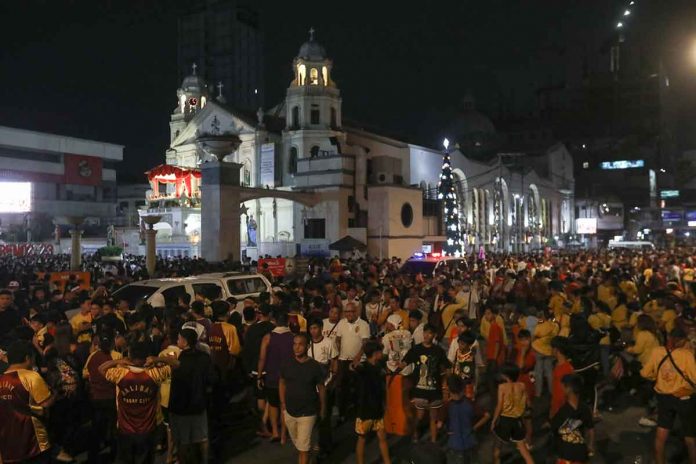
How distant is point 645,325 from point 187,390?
20.5 ft

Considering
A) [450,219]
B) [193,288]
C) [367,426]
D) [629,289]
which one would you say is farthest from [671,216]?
[367,426]

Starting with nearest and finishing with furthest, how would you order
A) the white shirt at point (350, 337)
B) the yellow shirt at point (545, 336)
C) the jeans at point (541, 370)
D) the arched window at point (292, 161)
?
the white shirt at point (350, 337) < the yellow shirt at point (545, 336) < the jeans at point (541, 370) < the arched window at point (292, 161)

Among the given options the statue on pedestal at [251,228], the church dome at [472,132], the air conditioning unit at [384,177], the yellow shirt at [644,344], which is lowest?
the yellow shirt at [644,344]

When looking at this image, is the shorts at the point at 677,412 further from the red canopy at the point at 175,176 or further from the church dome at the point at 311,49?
the church dome at the point at 311,49

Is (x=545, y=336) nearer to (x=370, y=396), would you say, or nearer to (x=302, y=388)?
(x=370, y=396)

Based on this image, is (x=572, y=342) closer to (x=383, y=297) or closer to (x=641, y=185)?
(x=383, y=297)

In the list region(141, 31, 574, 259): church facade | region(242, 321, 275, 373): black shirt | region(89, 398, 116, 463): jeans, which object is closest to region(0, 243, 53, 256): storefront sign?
region(141, 31, 574, 259): church facade

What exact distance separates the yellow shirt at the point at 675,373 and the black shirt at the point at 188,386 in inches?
200

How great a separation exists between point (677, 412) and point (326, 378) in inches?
158

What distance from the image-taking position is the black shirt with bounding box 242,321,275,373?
8.10 meters

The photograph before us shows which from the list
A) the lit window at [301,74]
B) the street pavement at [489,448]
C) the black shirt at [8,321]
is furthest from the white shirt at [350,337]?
the lit window at [301,74]

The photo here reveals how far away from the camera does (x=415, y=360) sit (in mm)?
7199

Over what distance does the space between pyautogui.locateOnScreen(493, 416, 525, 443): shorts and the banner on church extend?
140 ft

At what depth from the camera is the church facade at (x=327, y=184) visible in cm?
3328
